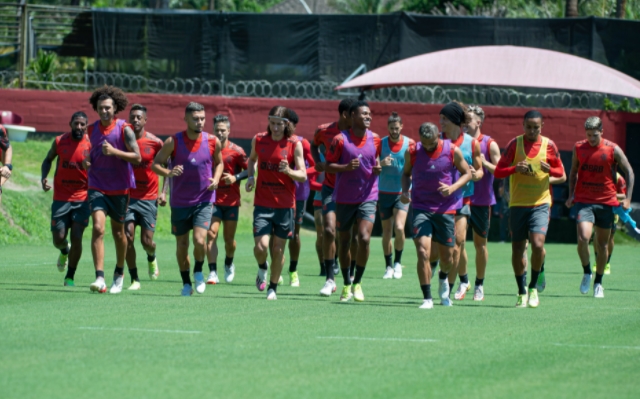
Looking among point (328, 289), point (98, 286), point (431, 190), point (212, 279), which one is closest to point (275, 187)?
point (328, 289)

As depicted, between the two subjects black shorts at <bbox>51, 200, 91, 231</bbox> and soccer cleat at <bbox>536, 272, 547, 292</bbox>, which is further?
black shorts at <bbox>51, 200, 91, 231</bbox>

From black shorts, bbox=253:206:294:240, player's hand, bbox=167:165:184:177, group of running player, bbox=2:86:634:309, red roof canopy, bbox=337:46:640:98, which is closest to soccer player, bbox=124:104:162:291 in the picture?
group of running player, bbox=2:86:634:309

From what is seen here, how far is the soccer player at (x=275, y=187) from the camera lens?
41.8 feet

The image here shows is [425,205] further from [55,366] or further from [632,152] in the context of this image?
[632,152]

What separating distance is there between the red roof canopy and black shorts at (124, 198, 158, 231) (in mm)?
14058

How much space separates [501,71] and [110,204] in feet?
56.3

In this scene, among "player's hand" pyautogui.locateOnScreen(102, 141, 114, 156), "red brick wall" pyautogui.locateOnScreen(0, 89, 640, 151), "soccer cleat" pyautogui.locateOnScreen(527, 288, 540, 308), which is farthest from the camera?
"red brick wall" pyautogui.locateOnScreen(0, 89, 640, 151)

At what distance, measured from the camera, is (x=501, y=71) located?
28.4m

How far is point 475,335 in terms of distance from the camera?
9.73 metres

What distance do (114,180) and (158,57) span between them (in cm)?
2179

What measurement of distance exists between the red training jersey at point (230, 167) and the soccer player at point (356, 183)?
309 centimetres

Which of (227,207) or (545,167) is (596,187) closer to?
(545,167)

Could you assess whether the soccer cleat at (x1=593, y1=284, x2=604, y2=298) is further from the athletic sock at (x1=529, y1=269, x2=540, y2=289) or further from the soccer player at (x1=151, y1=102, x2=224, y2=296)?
the soccer player at (x1=151, y1=102, x2=224, y2=296)

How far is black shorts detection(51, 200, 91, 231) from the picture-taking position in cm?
1438
